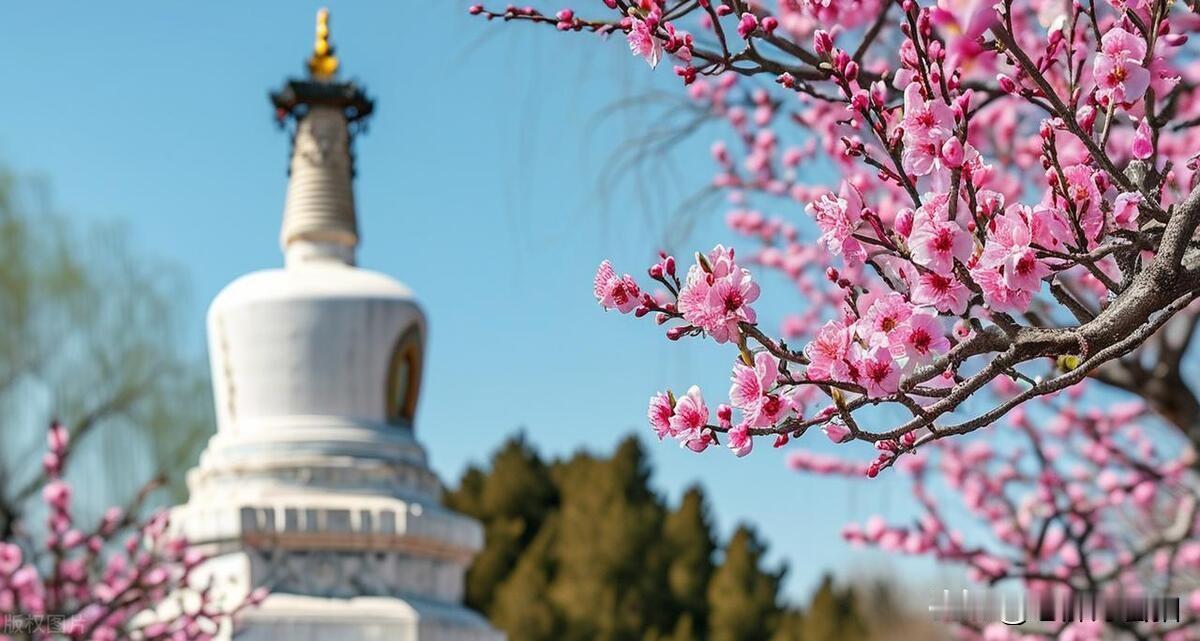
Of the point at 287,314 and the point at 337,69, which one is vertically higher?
the point at 337,69

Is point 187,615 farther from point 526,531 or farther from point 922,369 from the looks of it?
point 526,531

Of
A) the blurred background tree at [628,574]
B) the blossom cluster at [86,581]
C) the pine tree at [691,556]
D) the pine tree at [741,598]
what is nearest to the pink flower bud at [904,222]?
the blossom cluster at [86,581]

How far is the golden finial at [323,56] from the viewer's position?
1088 cm

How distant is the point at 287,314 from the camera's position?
34.3ft

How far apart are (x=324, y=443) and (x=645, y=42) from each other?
7234 mm

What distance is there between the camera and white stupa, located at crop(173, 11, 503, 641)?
9672 millimetres

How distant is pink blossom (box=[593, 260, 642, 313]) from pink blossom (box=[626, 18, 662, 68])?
0.49 metres

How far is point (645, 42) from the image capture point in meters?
3.36

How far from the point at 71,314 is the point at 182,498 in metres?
2.71

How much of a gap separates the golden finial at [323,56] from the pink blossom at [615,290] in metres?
8.18

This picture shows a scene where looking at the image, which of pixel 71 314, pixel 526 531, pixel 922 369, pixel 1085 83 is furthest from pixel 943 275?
pixel 526 531

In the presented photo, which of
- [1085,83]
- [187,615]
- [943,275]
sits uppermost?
[1085,83]

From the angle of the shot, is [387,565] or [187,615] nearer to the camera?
[187,615]

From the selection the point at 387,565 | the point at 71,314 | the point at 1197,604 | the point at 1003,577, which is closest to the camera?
the point at 1003,577
